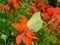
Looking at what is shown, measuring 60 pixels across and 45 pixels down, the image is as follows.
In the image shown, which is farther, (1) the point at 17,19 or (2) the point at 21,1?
(2) the point at 21,1

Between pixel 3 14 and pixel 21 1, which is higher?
pixel 3 14

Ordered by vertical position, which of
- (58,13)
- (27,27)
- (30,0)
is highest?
(27,27)

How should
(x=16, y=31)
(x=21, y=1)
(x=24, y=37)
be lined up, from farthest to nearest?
1. (x=21, y=1)
2. (x=16, y=31)
3. (x=24, y=37)

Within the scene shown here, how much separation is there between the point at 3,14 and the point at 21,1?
2.26 feet

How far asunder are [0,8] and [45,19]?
1.03 feet

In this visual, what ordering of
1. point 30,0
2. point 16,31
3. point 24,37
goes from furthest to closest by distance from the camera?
point 30,0, point 16,31, point 24,37

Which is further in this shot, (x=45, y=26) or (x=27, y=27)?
(x=45, y=26)

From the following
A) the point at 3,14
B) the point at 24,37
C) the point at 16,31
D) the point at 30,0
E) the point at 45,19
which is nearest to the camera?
the point at 24,37

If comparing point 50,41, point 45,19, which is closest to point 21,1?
point 45,19

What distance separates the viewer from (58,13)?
6.25 feet

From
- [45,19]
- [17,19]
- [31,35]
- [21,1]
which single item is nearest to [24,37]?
[31,35]

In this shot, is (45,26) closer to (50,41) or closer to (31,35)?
(50,41)

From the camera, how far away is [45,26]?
1769mm

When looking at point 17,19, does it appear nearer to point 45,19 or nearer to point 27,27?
point 45,19
